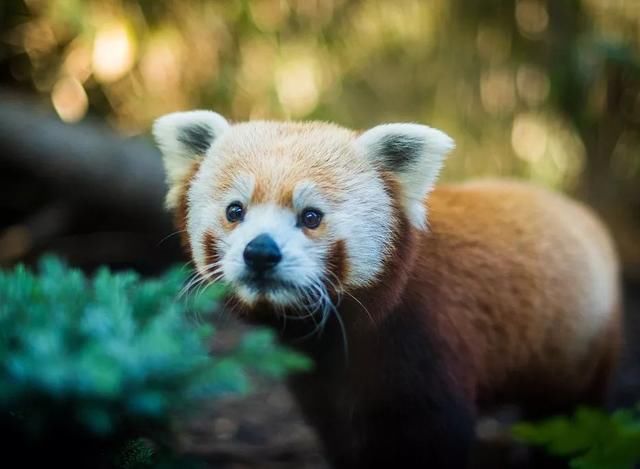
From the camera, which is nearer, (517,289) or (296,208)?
(296,208)

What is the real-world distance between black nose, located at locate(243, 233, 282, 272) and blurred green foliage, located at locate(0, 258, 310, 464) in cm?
57

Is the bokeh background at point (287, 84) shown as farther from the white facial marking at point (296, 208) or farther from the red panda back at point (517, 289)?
the white facial marking at point (296, 208)

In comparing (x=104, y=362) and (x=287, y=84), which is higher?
(x=287, y=84)

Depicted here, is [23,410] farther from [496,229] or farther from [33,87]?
[33,87]

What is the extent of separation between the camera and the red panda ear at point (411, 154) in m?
2.79

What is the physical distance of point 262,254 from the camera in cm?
244

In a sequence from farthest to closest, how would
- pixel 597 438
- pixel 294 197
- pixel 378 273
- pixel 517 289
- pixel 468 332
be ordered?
pixel 517 289 → pixel 468 332 → pixel 378 273 → pixel 294 197 → pixel 597 438

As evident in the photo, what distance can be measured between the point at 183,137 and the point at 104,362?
1560mm

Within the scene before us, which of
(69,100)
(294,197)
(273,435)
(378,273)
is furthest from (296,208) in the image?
(69,100)

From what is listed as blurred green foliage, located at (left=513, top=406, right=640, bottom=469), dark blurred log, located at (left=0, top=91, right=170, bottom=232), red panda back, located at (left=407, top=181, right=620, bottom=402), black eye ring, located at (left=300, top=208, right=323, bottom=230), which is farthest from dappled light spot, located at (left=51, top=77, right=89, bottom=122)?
blurred green foliage, located at (left=513, top=406, right=640, bottom=469)

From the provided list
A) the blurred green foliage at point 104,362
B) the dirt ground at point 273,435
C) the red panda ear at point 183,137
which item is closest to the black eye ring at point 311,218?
the red panda ear at point 183,137

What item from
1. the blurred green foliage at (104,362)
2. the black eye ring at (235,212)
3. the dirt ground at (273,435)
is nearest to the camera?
the blurred green foliage at (104,362)

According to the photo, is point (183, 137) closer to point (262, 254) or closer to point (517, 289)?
point (262, 254)

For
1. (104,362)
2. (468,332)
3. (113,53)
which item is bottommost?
(468,332)
